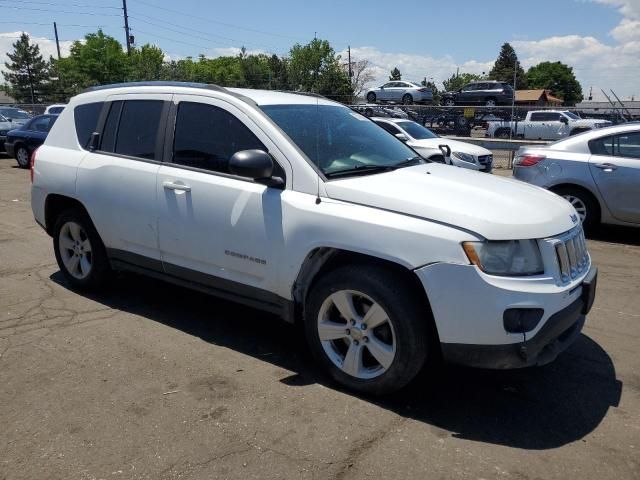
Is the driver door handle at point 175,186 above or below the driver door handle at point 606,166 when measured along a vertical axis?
above

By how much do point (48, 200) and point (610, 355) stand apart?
194 inches

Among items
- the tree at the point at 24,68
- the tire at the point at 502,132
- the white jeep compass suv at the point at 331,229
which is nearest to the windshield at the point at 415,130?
the white jeep compass suv at the point at 331,229

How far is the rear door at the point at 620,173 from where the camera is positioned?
753cm

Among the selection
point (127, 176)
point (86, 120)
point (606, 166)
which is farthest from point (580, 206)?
point (86, 120)

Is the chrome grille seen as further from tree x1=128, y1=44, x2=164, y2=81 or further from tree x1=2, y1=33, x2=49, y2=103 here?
tree x1=2, y1=33, x2=49, y2=103

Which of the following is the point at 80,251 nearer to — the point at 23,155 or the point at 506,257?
the point at 506,257

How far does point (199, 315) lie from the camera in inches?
195

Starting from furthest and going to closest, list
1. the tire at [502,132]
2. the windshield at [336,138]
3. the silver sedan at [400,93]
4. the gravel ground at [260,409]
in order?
the silver sedan at [400,93] < the tire at [502,132] < the windshield at [336,138] < the gravel ground at [260,409]

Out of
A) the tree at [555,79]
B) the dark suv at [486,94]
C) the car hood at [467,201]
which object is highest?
the tree at [555,79]

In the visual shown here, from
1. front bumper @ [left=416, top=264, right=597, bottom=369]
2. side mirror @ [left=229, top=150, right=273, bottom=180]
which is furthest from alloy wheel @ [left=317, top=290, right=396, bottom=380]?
side mirror @ [left=229, top=150, right=273, bottom=180]

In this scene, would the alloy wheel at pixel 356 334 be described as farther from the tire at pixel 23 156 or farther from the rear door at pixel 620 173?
the tire at pixel 23 156

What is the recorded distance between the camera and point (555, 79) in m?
116

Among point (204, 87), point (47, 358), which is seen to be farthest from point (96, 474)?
point (204, 87)

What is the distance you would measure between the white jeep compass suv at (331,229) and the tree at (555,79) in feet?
400
